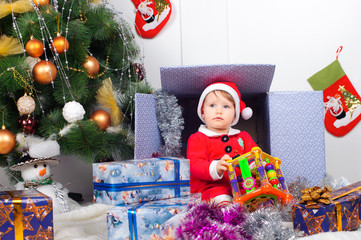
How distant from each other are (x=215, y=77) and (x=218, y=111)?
120 mm

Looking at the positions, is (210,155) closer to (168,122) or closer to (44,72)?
(168,122)

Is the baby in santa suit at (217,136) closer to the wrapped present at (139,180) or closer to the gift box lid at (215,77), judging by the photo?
the gift box lid at (215,77)

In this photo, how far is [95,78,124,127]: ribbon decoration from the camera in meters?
1.40

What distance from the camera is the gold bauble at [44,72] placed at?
3.96ft

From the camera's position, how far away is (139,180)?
953mm

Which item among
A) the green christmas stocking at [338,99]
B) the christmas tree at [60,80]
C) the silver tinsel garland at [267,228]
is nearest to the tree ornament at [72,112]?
the christmas tree at [60,80]

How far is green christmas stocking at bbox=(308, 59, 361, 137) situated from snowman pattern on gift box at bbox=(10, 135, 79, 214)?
1.24 meters

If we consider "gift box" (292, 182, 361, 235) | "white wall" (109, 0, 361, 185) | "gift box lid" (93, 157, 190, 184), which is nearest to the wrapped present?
"gift box lid" (93, 157, 190, 184)

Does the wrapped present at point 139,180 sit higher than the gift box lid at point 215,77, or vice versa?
the gift box lid at point 215,77

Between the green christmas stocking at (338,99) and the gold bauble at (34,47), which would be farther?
the green christmas stocking at (338,99)

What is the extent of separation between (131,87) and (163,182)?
587 mm

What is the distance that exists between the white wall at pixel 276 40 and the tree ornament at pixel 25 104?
0.79 metres

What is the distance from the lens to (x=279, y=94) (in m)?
1.37

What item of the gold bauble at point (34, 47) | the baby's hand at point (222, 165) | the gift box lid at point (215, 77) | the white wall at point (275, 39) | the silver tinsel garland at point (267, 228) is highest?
the white wall at point (275, 39)
